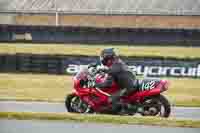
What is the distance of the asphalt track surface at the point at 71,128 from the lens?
7.80 metres

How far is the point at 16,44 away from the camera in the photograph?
1059 inches

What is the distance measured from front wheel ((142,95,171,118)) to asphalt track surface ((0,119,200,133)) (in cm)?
207

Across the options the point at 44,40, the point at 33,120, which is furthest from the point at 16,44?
the point at 33,120

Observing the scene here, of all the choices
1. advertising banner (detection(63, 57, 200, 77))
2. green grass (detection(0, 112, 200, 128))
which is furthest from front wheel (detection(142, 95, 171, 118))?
advertising banner (detection(63, 57, 200, 77))

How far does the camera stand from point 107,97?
11.3 metres

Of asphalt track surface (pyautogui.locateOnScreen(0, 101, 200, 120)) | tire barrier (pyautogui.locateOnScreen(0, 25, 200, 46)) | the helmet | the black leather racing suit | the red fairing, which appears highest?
tire barrier (pyautogui.locateOnScreen(0, 25, 200, 46))

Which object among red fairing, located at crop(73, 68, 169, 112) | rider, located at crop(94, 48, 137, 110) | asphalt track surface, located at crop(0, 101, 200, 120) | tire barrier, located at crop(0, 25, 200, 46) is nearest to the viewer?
rider, located at crop(94, 48, 137, 110)

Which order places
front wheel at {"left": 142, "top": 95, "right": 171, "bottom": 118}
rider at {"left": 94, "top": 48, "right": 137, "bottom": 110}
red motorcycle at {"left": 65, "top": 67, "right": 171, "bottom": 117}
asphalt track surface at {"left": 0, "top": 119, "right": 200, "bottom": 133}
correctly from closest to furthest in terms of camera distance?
asphalt track surface at {"left": 0, "top": 119, "right": 200, "bottom": 133}
front wheel at {"left": 142, "top": 95, "right": 171, "bottom": 118}
red motorcycle at {"left": 65, "top": 67, "right": 171, "bottom": 117}
rider at {"left": 94, "top": 48, "right": 137, "bottom": 110}

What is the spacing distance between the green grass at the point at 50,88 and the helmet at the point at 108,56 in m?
4.42

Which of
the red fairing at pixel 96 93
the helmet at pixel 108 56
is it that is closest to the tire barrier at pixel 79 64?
the red fairing at pixel 96 93

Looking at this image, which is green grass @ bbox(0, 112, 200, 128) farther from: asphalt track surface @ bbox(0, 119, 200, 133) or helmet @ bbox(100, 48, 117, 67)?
helmet @ bbox(100, 48, 117, 67)

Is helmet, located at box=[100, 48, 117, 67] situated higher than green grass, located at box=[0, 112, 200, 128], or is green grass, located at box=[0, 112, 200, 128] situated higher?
helmet, located at box=[100, 48, 117, 67]

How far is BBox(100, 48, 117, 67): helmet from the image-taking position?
10.7 metres

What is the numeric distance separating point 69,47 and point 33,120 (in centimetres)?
1794
